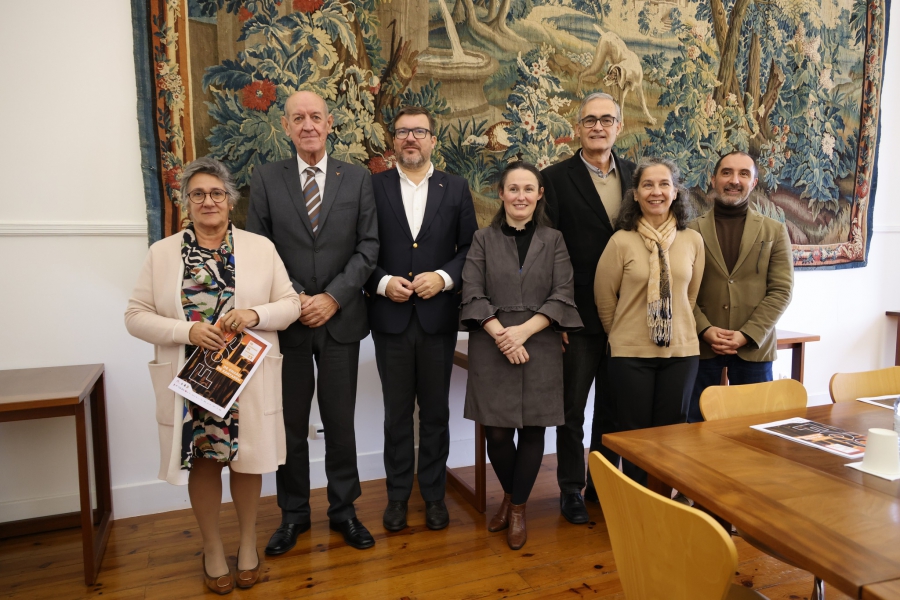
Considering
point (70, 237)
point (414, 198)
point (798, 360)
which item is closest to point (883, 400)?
point (798, 360)

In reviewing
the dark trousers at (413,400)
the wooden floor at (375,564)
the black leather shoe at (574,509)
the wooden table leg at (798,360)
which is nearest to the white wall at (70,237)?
the wooden floor at (375,564)

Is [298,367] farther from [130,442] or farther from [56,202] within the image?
[56,202]

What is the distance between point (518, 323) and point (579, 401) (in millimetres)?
554

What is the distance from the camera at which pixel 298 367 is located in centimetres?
246

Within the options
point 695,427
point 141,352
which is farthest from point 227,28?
point 695,427

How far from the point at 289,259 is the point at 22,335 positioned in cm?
133

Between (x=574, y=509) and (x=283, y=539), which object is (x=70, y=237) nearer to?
(x=283, y=539)

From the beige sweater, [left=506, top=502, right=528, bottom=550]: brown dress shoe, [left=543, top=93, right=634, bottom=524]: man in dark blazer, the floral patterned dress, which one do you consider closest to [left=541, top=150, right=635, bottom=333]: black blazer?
[left=543, top=93, right=634, bottom=524]: man in dark blazer

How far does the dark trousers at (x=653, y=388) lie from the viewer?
246cm

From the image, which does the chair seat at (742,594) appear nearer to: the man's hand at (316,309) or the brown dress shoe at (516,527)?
the brown dress shoe at (516,527)

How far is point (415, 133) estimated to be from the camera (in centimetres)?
253

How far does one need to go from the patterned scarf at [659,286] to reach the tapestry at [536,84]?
112 cm

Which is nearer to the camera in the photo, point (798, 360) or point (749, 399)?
point (749, 399)

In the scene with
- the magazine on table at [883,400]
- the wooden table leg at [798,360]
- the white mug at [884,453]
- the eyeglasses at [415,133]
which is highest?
the eyeglasses at [415,133]
